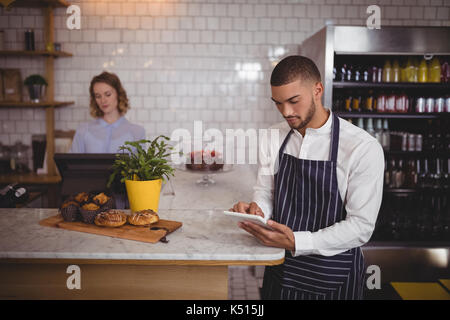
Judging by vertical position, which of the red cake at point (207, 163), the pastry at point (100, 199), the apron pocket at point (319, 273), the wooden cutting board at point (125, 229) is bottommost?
the apron pocket at point (319, 273)

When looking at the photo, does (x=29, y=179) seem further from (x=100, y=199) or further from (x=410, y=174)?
(x=410, y=174)

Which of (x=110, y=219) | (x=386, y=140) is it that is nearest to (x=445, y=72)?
(x=386, y=140)

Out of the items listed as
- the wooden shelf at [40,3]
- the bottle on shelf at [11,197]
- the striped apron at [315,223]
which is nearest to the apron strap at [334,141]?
the striped apron at [315,223]

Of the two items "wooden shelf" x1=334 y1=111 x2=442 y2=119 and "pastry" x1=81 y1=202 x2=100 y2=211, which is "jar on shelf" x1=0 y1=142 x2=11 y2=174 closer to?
"pastry" x1=81 y1=202 x2=100 y2=211

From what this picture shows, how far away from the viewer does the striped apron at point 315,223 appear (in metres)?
1.84

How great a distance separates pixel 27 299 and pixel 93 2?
3.81m

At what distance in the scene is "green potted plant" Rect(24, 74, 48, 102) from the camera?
168 inches

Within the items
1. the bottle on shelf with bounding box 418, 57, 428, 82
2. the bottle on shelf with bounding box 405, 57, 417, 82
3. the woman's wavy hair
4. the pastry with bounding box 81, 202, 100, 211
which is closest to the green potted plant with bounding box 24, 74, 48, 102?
the woman's wavy hair

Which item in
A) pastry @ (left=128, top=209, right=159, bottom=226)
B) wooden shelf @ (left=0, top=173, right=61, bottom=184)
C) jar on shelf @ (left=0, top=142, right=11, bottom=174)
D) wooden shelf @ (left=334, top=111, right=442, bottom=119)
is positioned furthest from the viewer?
jar on shelf @ (left=0, top=142, right=11, bottom=174)

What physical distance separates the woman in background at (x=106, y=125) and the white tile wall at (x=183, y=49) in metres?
0.98

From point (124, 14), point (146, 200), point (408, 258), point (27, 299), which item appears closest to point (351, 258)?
point (146, 200)

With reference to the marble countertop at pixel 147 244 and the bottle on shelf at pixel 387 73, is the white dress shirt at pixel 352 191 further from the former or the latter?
the bottle on shelf at pixel 387 73

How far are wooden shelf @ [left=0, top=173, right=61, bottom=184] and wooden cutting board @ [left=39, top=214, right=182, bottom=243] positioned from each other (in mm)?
2548

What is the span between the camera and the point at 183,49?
4.60 meters
